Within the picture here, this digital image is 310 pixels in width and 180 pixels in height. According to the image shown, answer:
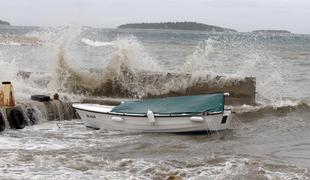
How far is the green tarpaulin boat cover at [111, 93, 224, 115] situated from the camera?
47.8 feet

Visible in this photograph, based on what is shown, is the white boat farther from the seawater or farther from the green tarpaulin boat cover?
the seawater

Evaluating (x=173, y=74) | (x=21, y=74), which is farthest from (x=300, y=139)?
(x=21, y=74)

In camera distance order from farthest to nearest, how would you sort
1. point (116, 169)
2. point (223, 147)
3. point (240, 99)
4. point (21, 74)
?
1. point (21, 74)
2. point (240, 99)
3. point (223, 147)
4. point (116, 169)

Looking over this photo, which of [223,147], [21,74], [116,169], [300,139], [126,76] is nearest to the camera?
[116,169]

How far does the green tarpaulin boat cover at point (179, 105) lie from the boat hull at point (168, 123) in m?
0.18

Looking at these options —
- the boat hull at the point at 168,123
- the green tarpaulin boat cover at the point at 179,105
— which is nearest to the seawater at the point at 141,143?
the boat hull at the point at 168,123

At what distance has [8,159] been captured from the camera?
1086 cm

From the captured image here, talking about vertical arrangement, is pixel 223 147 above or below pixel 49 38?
below

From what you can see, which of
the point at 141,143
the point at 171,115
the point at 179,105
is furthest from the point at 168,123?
the point at 141,143

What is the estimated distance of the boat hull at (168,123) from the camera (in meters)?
14.6

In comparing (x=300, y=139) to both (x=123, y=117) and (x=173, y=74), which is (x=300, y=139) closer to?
(x=123, y=117)

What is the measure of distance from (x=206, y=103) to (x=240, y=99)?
503cm

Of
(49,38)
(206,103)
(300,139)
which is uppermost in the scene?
(49,38)

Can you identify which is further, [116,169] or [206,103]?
[206,103]
